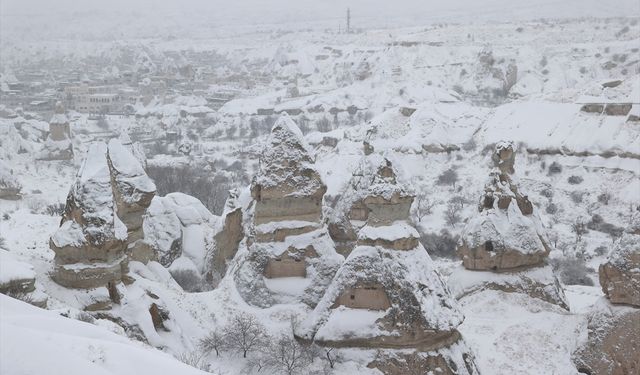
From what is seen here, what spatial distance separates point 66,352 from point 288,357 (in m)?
9.96

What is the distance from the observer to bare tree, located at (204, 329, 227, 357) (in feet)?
58.2

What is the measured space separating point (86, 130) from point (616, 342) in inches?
2848

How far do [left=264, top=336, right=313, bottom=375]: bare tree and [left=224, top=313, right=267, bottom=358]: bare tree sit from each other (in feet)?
1.59

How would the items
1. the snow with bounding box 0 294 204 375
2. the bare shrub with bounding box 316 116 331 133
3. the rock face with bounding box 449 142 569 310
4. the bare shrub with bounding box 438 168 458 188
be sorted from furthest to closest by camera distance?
the bare shrub with bounding box 316 116 331 133
the bare shrub with bounding box 438 168 458 188
the rock face with bounding box 449 142 569 310
the snow with bounding box 0 294 204 375

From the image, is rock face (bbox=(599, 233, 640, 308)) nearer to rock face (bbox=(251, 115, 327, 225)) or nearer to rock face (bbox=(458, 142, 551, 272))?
rock face (bbox=(458, 142, 551, 272))

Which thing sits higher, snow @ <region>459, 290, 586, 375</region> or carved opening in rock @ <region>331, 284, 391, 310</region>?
carved opening in rock @ <region>331, 284, 391, 310</region>

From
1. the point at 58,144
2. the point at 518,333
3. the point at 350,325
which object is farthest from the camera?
the point at 58,144

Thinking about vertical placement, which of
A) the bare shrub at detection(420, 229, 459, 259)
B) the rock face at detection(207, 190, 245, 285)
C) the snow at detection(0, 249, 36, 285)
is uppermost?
the snow at detection(0, 249, 36, 285)

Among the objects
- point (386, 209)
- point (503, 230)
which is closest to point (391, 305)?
point (386, 209)

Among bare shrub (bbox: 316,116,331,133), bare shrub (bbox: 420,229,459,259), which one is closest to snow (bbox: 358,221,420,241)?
bare shrub (bbox: 420,229,459,259)

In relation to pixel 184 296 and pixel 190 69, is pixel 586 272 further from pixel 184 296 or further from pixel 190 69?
pixel 190 69

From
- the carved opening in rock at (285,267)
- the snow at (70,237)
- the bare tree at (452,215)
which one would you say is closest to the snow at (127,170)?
the snow at (70,237)

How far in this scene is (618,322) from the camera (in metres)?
18.2

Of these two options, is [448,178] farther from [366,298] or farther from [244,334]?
[244,334]
